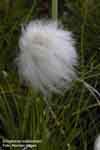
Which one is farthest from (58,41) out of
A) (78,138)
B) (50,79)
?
(78,138)

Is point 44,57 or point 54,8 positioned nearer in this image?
point 44,57

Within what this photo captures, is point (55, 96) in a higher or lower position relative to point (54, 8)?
lower

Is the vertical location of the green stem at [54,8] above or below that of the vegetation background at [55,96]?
above

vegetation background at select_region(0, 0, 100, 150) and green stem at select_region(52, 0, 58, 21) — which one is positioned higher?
green stem at select_region(52, 0, 58, 21)
